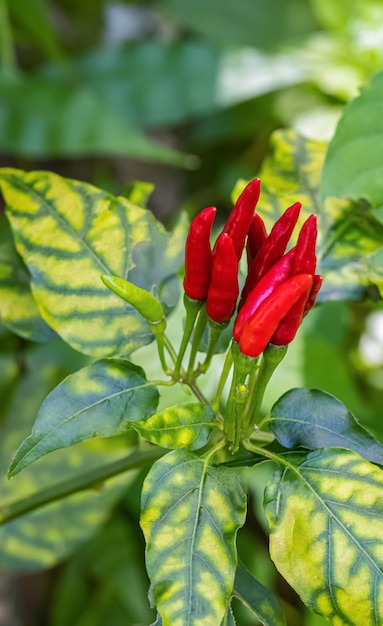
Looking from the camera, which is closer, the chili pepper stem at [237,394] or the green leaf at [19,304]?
the chili pepper stem at [237,394]

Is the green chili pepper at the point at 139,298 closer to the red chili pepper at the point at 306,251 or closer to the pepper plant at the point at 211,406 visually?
the pepper plant at the point at 211,406

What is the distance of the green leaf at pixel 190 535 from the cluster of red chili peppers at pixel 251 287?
0.06m

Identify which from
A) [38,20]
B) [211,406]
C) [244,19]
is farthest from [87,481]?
[244,19]

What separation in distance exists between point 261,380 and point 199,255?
0.12 metres

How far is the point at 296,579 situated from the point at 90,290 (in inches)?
13.0

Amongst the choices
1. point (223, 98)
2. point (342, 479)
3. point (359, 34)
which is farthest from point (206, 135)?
point (342, 479)

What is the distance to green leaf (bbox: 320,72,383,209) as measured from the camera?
74cm

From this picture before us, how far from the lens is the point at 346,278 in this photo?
0.79m

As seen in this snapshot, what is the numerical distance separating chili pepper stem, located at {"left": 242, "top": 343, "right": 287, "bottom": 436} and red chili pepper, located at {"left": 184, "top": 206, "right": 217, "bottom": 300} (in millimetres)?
78

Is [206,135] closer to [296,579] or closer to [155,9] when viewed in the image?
[155,9]

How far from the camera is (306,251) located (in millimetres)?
Result: 546

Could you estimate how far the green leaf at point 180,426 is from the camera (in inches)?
22.5

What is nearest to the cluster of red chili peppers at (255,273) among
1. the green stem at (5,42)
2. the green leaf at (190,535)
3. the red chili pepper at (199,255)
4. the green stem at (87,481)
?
the red chili pepper at (199,255)

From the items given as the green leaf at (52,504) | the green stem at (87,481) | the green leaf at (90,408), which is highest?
the green leaf at (90,408)
